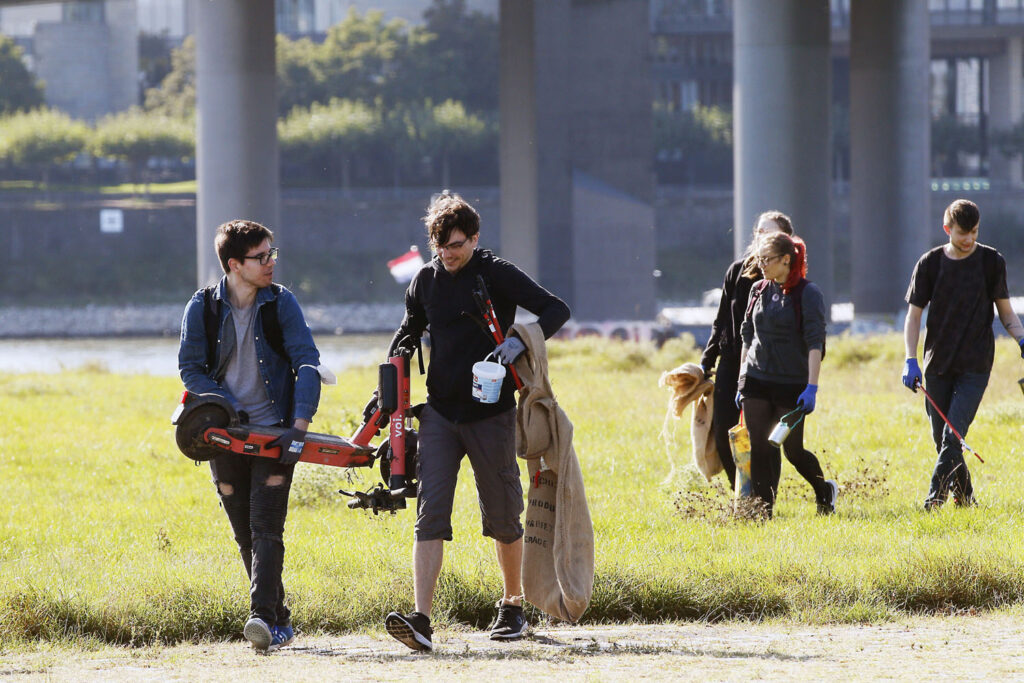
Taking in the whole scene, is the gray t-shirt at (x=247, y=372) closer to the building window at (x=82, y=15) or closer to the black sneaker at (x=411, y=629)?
the black sneaker at (x=411, y=629)

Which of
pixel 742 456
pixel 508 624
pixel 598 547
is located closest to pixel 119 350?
pixel 742 456

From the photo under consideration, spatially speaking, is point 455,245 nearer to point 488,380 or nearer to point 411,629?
point 488,380

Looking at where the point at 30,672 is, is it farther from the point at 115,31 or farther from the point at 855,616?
the point at 115,31

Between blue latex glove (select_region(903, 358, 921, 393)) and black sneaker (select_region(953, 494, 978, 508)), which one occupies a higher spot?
blue latex glove (select_region(903, 358, 921, 393))

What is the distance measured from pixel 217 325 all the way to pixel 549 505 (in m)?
1.56

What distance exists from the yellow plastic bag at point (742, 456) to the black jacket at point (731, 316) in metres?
0.43

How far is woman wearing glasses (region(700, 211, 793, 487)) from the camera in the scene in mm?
7777

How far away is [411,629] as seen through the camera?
5367 millimetres

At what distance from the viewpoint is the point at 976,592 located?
21.1 feet

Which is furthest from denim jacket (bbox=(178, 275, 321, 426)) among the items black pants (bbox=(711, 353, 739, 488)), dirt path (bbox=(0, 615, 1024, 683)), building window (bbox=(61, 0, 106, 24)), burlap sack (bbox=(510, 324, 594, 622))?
building window (bbox=(61, 0, 106, 24))

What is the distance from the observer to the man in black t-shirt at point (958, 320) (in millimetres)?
7703

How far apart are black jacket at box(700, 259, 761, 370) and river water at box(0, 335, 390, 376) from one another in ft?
105

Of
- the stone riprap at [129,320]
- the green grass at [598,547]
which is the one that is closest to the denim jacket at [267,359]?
the green grass at [598,547]

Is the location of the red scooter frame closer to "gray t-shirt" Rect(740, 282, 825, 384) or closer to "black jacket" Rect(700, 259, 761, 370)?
"gray t-shirt" Rect(740, 282, 825, 384)
